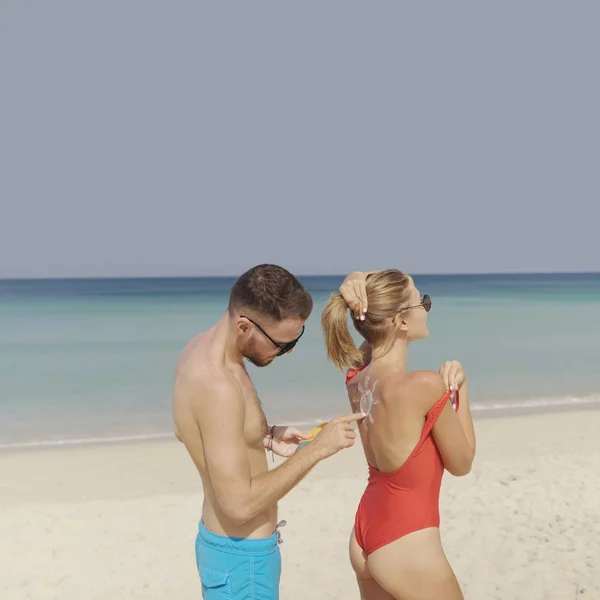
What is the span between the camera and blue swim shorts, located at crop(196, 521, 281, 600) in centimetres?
291

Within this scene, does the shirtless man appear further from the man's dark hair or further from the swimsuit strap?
the swimsuit strap

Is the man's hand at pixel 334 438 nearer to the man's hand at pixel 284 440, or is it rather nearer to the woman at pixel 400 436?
the woman at pixel 400 436

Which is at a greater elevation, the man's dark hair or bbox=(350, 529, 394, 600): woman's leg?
the man's dark hair

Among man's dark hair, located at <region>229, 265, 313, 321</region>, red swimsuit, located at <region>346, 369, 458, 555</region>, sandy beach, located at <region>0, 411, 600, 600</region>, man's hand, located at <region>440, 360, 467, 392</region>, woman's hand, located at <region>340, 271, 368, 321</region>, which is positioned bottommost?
sandy beach, located at <region>0, 411, 600, 600</region>

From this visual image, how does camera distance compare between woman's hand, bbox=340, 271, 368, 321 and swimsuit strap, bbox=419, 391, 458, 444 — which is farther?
woman's hand, bbox=340, 271, 368, 321

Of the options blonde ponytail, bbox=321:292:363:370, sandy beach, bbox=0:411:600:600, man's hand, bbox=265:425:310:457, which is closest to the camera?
blonde ponytail, bbox=321:292:363:370

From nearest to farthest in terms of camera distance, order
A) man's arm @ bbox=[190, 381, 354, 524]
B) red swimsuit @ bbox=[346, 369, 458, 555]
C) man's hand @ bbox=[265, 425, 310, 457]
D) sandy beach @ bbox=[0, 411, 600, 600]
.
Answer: man's arm @ bbox=[190, 381, 354, 524] → red swimsuit @ bbox=[346, 369, 458, 555] → man's hand @ bbox=[265, 425, 310, 457] → sandy beach @ bbox=[0, 411, 600, 600]

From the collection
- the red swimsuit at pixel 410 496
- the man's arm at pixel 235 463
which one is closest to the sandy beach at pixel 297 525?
the red swimsuit at pixel 410 496

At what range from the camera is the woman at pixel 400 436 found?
2.97m

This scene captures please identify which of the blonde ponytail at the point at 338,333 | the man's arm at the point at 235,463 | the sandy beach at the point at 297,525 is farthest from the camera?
the sandy beach at the point at 297,525

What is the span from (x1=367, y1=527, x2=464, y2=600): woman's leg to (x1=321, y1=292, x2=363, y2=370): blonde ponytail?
0.82 meters

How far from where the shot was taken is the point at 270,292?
2.79 metres

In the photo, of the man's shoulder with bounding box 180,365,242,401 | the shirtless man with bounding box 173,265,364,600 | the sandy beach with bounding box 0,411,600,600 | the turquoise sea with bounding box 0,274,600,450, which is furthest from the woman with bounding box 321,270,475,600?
the turquoise sea with bounding box 0,274,600,450

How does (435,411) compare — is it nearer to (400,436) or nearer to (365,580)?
(400,436)
